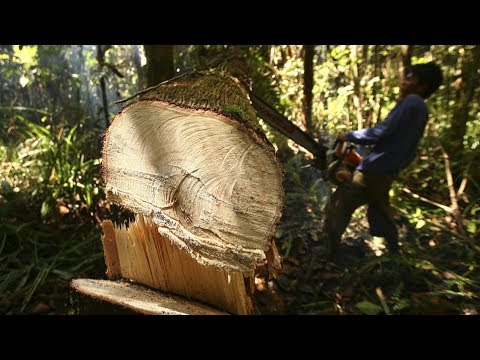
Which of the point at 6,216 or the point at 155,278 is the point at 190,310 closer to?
the point at 155,278

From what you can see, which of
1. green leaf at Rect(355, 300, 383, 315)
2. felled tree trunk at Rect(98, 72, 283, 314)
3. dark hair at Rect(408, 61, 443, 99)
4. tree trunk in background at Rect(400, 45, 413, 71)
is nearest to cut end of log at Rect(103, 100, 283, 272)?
felled tree trunk at Rect(98, 72, 283, 314)

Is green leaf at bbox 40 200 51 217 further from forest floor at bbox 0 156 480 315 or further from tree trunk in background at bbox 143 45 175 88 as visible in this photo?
tree trunk in background at bbox 143 45 175 88

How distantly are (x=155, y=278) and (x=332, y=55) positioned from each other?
5114 millimetres

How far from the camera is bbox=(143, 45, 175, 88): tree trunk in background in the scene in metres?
2.54

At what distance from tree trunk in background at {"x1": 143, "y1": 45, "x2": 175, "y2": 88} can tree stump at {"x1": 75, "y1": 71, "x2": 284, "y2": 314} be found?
113 centimetres

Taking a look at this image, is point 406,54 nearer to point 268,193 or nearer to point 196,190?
point 268,193

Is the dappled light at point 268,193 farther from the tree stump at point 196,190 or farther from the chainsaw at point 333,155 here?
the chainsaw at point 333,155

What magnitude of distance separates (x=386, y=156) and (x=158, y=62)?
6.57 ft

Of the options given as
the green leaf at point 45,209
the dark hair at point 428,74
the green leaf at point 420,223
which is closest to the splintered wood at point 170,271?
the green leaf at point 45,209

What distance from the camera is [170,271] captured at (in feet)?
4.65

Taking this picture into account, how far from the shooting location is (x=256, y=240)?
1135 millimetres


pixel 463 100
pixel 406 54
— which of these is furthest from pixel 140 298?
pixel 463 100

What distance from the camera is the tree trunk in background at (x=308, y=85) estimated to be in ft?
18.2
